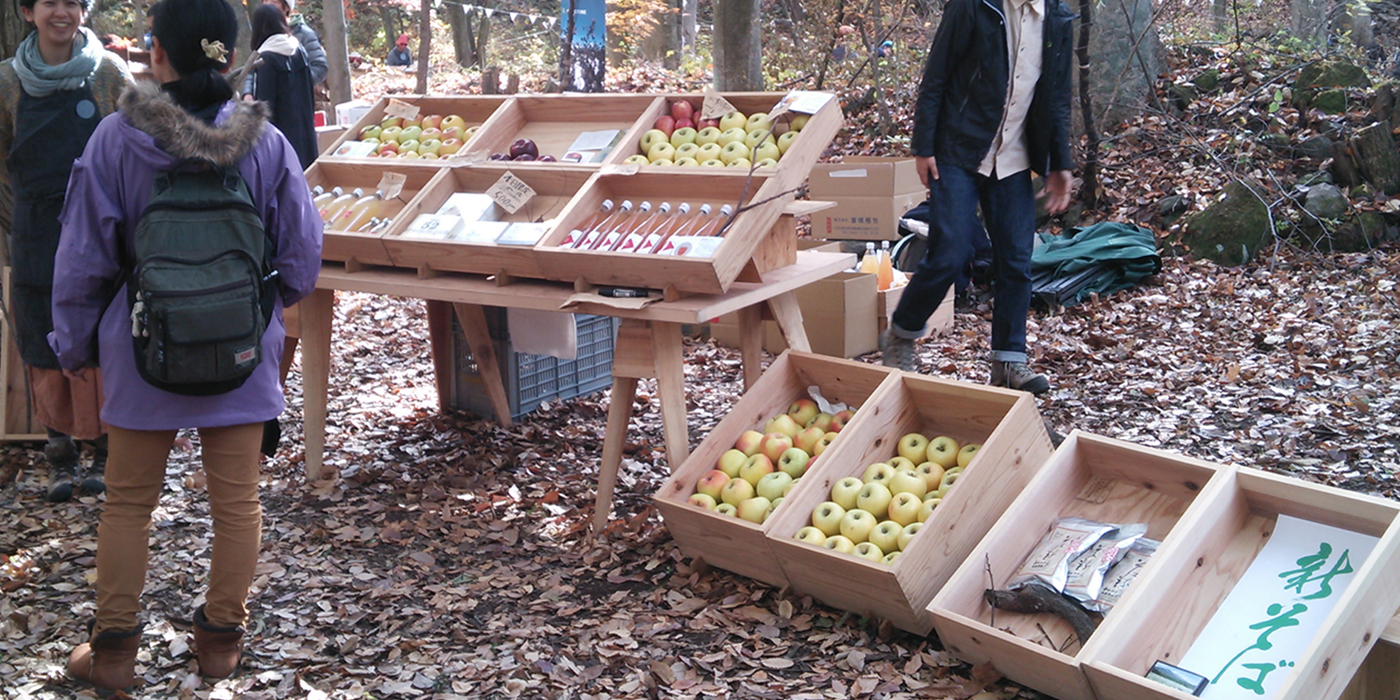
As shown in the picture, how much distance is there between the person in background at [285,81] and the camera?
534 centimetres

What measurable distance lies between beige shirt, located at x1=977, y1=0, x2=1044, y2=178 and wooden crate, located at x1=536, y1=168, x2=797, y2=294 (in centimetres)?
90

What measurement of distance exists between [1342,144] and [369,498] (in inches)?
277

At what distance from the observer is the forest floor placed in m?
2.98

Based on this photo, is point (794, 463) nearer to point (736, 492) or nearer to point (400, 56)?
point (736, 492)

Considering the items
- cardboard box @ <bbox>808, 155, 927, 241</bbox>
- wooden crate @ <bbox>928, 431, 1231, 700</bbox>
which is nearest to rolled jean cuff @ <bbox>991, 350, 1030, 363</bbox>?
wooden crate @ <bbox>928, 431, 1231, 700</bbox>

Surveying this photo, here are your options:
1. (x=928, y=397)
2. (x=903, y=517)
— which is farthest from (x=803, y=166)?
(x=903, y=517)

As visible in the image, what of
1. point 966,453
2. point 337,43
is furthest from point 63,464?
point 337,43

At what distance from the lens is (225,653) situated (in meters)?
2.96

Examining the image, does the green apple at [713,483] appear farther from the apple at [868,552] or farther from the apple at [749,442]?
the apple at [868,552]

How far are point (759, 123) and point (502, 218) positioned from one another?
1.10 m

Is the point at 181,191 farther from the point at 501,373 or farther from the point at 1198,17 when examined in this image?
the point at 1198,17

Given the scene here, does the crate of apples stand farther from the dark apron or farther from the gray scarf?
the gray scarf

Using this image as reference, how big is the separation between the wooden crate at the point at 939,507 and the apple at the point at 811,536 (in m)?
0.03

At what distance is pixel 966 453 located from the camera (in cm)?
329
